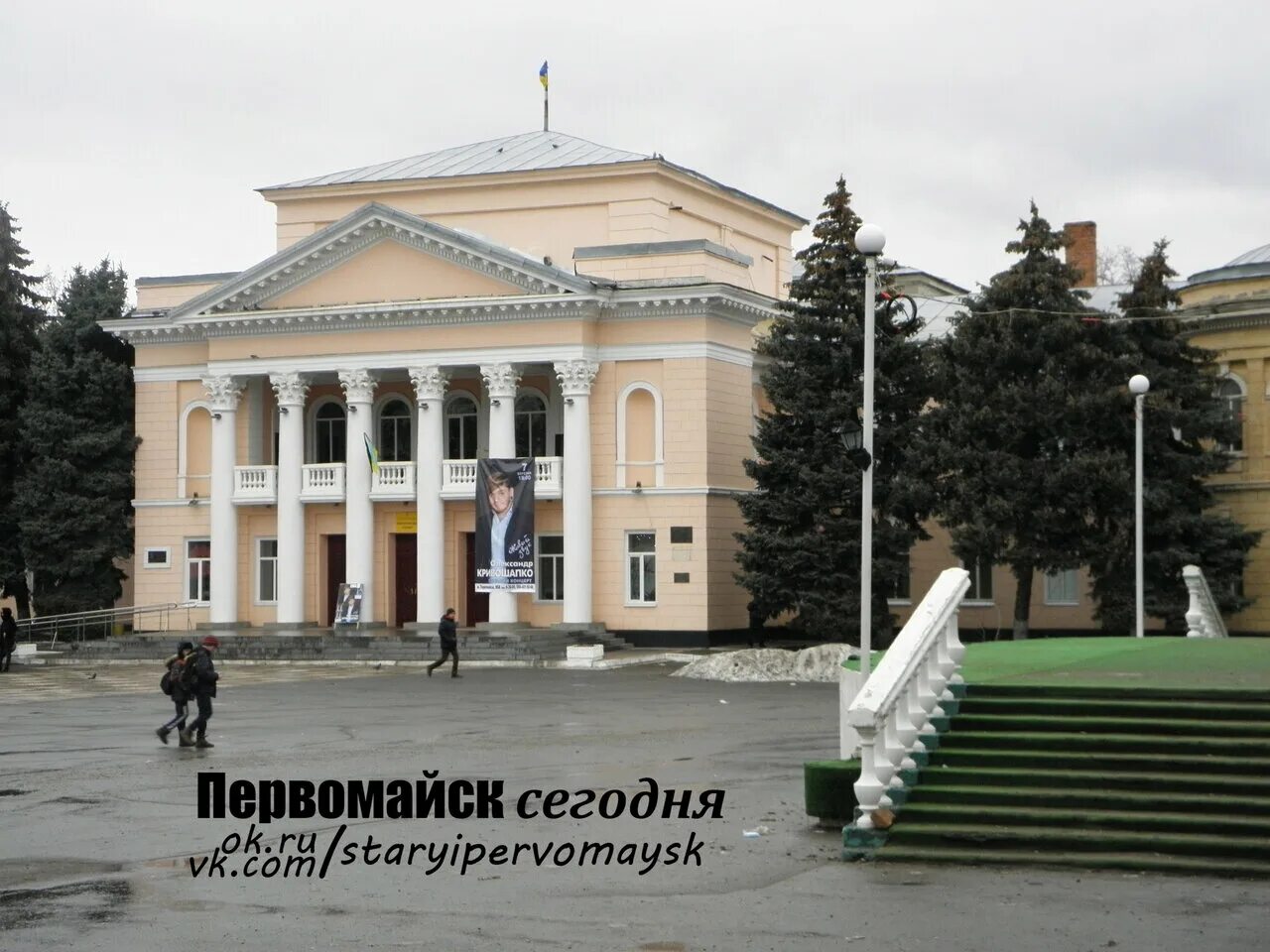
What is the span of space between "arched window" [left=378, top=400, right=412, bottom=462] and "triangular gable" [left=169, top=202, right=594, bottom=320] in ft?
14.3

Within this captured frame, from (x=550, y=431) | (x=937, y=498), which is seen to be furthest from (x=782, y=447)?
(x=550, y=431)

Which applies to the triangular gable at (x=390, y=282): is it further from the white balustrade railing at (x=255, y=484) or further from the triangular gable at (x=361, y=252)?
the white balustrade railing at (x=255, y=484)

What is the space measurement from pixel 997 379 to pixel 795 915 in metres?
32.6

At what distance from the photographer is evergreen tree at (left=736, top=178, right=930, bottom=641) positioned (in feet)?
139

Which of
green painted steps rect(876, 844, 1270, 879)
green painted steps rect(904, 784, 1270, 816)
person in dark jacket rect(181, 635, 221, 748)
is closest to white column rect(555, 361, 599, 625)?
person in dark jacket rect(181, 635, 221, 748)

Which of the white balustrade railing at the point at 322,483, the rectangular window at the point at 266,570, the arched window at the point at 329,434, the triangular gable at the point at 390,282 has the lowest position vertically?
the rectangular window at the point at 266,570

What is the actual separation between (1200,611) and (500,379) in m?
20.4

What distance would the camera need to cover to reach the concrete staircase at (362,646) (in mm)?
43969

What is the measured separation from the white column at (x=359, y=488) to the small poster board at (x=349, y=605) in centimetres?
27

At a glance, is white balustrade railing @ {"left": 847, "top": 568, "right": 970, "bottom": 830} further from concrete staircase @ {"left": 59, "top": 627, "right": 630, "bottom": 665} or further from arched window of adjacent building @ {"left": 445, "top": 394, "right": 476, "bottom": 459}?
arched window of adjacent building @ {"left": 445, "top": 394, "right": 476, "bottom": 459}

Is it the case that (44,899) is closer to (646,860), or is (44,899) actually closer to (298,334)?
(646,860)

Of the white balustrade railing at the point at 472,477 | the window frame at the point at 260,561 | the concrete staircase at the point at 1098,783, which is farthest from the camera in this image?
the window frame at the point at 260,561

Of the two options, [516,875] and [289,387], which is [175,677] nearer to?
[516,875]

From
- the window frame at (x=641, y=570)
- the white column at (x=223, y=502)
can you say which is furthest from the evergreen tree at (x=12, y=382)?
the window frame at (x=641, y=570)
